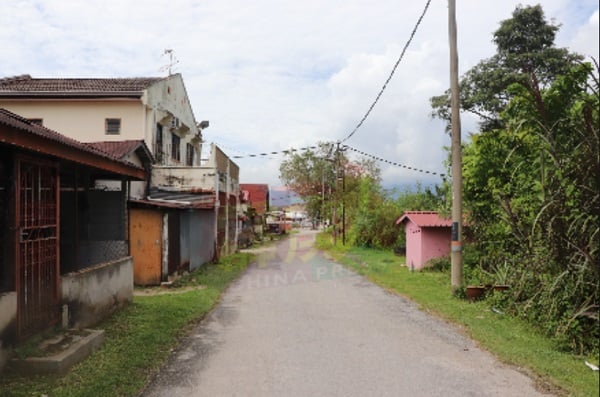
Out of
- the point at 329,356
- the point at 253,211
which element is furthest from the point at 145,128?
the point at 253,211

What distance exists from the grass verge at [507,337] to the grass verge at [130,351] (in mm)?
4491

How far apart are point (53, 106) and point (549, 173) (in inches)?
706

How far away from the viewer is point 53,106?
18594 mm

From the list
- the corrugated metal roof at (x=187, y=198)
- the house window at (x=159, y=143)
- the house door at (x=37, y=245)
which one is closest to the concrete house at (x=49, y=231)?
the house door at (x=37, y=245)

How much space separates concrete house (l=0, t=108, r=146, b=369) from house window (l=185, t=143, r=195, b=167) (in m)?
14.6

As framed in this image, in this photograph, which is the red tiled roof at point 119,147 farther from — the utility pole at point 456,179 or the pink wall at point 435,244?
the pink wall at point 435,244

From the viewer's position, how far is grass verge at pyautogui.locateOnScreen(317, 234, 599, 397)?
17.2ft

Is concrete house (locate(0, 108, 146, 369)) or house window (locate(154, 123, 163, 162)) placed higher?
house window (locate(154, 123, 163, 162))

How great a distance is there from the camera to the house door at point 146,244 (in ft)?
44.4

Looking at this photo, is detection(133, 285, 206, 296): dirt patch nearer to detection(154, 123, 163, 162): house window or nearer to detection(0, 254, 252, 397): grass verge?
detection(0, 254, 252, 397): grass verge

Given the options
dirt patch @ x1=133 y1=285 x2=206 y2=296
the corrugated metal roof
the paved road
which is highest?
the corrugated metal roof

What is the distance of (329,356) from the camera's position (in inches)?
251

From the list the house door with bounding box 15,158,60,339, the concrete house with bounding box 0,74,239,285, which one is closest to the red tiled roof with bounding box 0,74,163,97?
the concrete house with bounding box 0,74,239,285

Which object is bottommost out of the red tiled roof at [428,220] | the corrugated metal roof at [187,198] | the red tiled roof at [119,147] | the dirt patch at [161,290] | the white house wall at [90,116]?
the dirt patch at [161,290]
